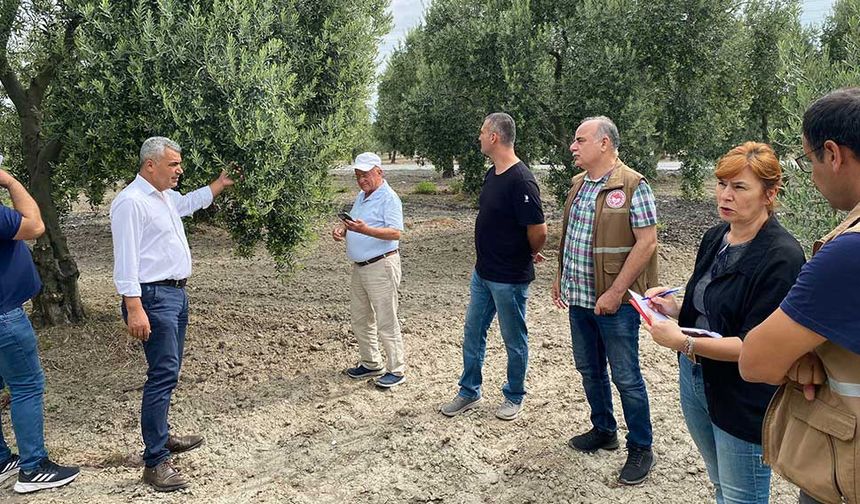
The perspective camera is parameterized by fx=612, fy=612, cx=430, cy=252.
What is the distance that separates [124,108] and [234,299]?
4130mm

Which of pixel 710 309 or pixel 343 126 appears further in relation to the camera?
pixel 343 126

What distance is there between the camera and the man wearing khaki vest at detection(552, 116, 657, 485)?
3979 mm

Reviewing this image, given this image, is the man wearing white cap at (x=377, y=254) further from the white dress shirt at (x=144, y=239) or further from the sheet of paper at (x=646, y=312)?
the sheet of paper at (x=646, y=312)

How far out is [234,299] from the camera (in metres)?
8.83

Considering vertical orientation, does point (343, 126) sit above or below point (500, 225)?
above

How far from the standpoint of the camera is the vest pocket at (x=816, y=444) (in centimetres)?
192

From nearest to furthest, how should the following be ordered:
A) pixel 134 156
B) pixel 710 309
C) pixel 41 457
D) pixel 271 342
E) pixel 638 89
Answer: pixel 710 309, pixel 41 457, pixel 134 156, pixel 271 342, pixel 638 89

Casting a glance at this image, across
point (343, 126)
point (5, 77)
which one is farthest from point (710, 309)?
point (5, 77)

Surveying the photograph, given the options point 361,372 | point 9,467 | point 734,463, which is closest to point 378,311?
point 361,372

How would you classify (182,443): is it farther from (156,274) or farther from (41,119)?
(41,119)

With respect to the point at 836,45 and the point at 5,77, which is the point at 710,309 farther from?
the point at 836,45

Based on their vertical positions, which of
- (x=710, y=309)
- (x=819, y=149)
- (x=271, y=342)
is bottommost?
(x=271, y=342)

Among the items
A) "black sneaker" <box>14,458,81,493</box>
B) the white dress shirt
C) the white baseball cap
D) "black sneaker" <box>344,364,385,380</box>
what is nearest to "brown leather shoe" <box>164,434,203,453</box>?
"black sneaker" <box>14,458,81,493</box>

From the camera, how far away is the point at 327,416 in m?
5.44
